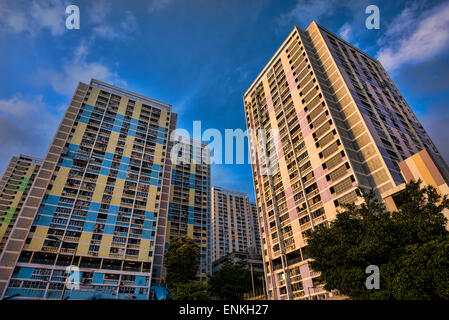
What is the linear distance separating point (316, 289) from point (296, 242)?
772 centimetres

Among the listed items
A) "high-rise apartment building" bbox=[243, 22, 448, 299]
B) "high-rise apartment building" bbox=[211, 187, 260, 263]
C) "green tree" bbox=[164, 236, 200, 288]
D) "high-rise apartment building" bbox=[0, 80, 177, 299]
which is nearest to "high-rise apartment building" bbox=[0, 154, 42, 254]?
"high-rise apartment building" bbox=[0, 80, 177, 299]

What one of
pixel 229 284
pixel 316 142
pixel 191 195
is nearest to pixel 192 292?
pixel 229 284

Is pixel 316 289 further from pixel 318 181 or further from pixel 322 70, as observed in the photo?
pixel 322 70

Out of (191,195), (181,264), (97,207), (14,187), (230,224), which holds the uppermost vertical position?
(14,187)

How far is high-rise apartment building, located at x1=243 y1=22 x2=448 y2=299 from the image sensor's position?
3875 centimetres

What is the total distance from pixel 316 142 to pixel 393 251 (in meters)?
28.5

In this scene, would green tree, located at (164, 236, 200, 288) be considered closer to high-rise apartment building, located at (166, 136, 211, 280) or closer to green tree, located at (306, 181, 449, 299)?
high-rise apartment building, located at (166, 136, 211, 280)

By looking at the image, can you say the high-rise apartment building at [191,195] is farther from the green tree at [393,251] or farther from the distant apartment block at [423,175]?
the green tree at [393,251]

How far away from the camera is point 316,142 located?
4556 centimetres

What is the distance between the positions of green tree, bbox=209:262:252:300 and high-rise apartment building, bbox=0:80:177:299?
41.5ft

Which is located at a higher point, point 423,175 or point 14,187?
point 14,187

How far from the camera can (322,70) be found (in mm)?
53156

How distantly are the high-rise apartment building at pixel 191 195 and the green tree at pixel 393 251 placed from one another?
51.6 metres

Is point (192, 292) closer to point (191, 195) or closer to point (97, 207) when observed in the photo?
point (97, 207)
